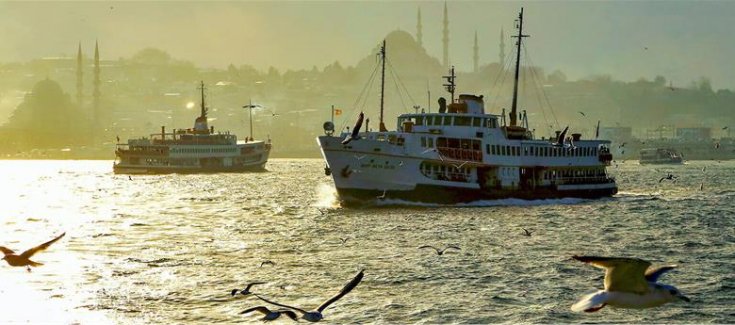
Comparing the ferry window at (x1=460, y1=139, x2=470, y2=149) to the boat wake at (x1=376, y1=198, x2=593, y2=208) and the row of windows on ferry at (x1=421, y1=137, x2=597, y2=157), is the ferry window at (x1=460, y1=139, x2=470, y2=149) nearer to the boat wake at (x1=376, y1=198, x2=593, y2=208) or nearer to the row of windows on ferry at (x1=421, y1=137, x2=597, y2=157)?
the row of windows on ferry at (x1=421, y1=137, x2=597, y2=157)

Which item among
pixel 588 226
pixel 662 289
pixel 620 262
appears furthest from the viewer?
pixel 588 226

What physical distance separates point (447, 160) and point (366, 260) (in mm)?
28346

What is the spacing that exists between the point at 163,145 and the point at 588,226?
104302 millimetres

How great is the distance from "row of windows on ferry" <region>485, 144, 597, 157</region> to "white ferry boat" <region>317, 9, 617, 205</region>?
73 millimetres

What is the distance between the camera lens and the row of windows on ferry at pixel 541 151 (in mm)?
65625

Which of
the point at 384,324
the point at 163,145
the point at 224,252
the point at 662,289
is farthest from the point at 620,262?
the point at 163,145

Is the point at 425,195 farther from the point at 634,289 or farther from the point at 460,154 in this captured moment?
the point at 634,289

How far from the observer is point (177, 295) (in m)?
26.0

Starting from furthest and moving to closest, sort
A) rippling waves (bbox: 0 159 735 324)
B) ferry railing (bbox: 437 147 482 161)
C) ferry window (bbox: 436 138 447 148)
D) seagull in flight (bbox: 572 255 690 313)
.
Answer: ferry window (bbox: 436 138 447 148) → ferry railing (bbox: 437 147 482 161) → rippling waves (bbox: 0 159 735 324) → seagull in flight (bbox: 572 255 690 313)

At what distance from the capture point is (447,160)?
6109 cm

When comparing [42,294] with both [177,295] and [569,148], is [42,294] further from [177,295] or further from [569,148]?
[569,148]

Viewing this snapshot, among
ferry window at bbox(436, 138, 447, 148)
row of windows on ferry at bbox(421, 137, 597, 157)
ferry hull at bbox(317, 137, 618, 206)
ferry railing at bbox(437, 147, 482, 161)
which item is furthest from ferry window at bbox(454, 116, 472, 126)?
ferry hull at bbox(317, 137, 618, 206)

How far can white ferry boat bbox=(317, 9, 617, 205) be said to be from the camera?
60.3 m

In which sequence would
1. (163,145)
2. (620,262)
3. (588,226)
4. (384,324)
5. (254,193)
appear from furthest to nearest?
(163,145), (254,193), (588,226), (384,324), (620,262)
